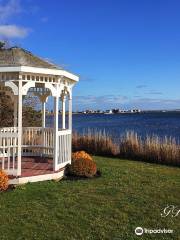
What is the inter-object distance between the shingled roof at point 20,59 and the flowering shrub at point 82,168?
2.70 metres

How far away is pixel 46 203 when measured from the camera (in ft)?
27.3

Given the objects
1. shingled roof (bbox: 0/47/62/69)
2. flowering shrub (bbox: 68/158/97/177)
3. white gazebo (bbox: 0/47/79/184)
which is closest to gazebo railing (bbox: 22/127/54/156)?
white gazebo (bbox: 0/47/79/184)

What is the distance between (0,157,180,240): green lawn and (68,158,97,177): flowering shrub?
35 cm

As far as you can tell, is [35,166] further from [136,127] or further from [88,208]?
[136,127]

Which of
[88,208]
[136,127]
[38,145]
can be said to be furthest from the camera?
[136,127]

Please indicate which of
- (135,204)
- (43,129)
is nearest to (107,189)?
(135,204)

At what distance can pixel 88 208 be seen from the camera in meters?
8.01

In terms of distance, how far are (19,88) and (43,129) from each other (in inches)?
154

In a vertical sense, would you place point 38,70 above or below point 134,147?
above

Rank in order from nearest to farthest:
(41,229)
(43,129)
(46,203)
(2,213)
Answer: (41,229) → (2,213) → (46,203) → (43,129)

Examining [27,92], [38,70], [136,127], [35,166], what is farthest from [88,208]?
[136,127]

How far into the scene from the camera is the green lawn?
6.69 metres

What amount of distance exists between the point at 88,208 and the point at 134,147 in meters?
9.96

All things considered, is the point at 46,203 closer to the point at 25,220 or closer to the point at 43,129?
the point at 25,220
